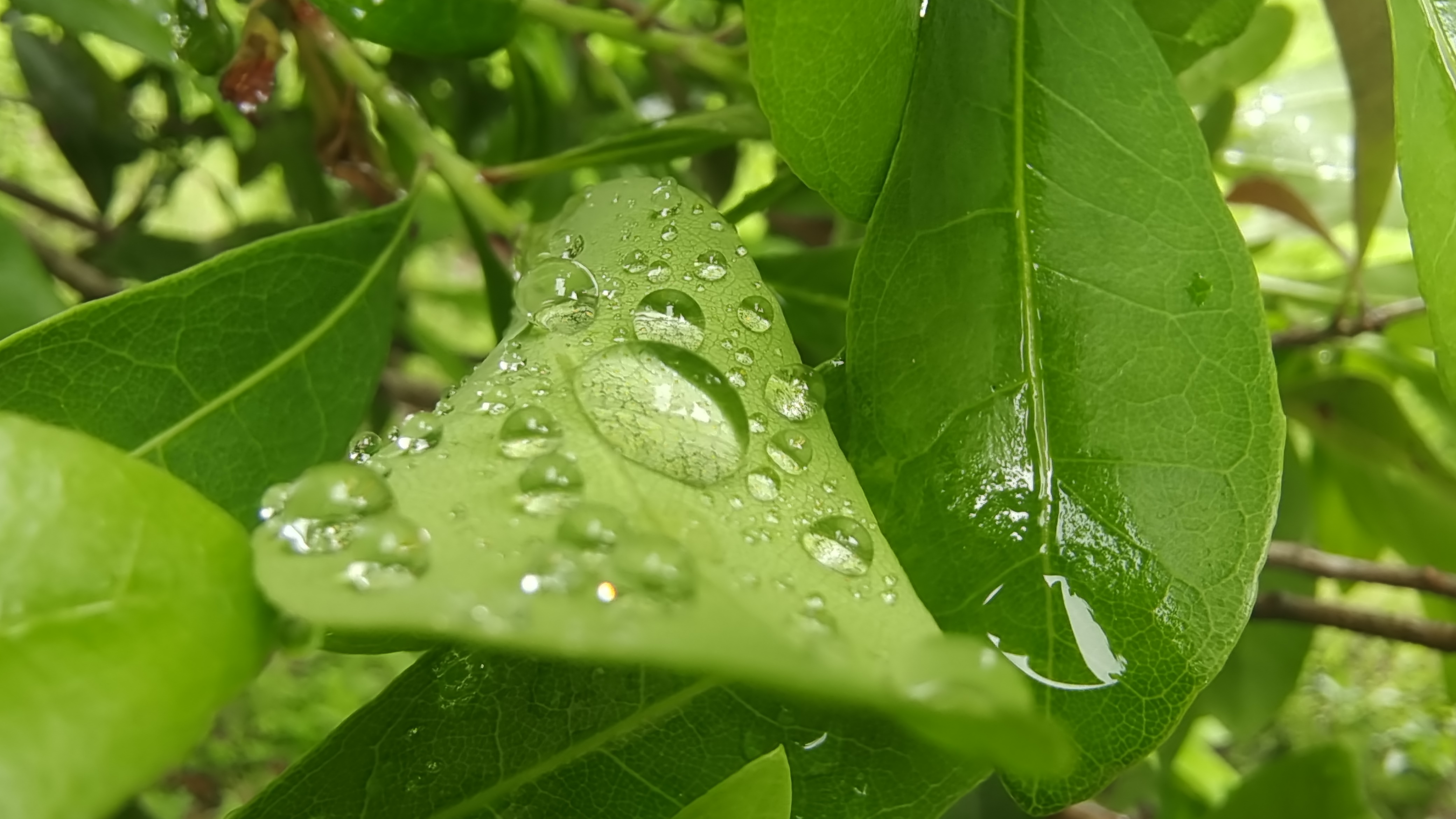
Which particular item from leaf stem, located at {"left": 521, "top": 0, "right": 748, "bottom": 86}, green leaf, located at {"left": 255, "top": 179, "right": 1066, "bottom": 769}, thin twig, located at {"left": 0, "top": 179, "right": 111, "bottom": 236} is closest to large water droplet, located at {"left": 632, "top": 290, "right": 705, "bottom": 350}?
green leaf, located at {"left": 255, "top": 179, "right": 1066, "bottom": 769}

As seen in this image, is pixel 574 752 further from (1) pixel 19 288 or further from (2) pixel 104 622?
(1) pixel 19 288

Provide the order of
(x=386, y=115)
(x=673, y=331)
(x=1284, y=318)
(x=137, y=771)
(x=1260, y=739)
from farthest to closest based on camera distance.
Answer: (x=1260, y=739) < (x=1284, y=318) < (x=386, y=115) < (x=673, y=331) < (x=137, y=771)

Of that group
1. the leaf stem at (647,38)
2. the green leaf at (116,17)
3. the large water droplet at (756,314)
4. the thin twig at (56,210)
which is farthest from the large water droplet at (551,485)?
the thin twig at (56,210)

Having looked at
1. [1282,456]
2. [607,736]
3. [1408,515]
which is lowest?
[1408,515]

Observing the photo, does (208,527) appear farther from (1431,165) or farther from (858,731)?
(1431,165)

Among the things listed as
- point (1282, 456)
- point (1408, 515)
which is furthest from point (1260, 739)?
point (1282, 456)

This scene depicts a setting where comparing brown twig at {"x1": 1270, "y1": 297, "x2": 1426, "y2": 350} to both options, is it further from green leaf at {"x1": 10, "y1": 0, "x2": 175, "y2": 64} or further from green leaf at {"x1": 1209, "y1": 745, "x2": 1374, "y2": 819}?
green leaf at {"x1": 10, "y1": 0, "x2": 175, "y2": 64}

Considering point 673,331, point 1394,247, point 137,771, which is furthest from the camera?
point 1394,247

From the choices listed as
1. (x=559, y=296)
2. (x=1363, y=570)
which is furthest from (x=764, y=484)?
(x=1363, y=570)

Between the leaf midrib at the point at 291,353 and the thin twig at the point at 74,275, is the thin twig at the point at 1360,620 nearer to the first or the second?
the leaf midrib at the point at 291,353
